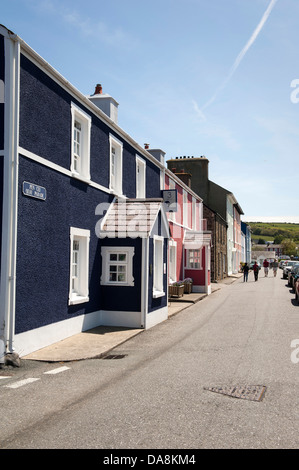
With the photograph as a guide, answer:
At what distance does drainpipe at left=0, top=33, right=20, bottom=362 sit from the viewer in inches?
343

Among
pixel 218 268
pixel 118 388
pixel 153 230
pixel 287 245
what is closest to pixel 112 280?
pixel 153 230

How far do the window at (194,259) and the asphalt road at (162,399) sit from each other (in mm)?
13762

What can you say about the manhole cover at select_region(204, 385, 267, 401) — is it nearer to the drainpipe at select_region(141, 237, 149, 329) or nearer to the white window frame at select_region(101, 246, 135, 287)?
the drainpipe at select_region(141, 237, 149, 329)

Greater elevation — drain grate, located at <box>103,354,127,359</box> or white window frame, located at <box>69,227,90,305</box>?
white window frame, located at <box>69,227,90,305</box>

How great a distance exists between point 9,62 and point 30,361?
238 inches

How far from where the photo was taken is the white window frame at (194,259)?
25547mm

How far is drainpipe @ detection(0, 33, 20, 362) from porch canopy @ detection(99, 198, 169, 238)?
4.74 meters

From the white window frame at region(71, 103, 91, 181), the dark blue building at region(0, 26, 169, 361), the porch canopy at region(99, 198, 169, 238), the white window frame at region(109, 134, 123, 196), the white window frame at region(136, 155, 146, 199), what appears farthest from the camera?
the white window frame at region(136, 155, 146, 199)

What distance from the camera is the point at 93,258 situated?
12.9 meters

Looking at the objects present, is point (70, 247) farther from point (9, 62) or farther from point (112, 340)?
point (9, 62)

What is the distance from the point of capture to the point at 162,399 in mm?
6352

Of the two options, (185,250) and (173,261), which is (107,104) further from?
(185,250)

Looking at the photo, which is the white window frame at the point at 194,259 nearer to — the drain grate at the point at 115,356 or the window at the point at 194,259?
the window at the point at 194,259

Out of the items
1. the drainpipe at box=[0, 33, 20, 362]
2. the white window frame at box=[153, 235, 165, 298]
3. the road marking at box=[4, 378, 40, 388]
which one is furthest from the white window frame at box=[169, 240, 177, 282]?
the road marking at box=[4, 378, 40, 388]
